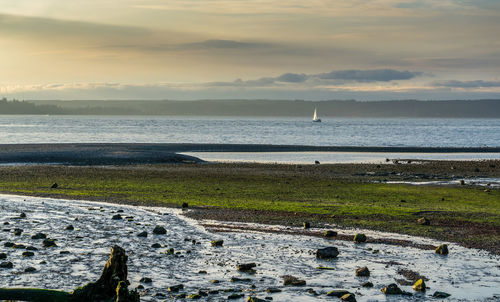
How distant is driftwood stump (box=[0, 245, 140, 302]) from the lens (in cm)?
1253

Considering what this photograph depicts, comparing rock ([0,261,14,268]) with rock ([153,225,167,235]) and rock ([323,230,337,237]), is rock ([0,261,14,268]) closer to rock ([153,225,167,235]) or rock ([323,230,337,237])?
rock ([153,225,167,235])

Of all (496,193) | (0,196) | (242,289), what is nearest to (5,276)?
(242,289)

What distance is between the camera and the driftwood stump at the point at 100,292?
12.5m

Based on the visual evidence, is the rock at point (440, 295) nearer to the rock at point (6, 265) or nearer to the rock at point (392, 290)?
the rock at point (392, 290)

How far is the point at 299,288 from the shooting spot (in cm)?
1753

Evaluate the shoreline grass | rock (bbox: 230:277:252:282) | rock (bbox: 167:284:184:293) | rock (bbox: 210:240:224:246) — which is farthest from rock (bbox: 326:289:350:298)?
the shoreline grass

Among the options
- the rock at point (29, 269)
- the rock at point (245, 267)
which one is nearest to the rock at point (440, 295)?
the rock at point (245, 267)

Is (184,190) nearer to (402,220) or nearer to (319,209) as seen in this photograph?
(319,209)

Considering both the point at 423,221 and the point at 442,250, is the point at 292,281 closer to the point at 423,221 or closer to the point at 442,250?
the point at 442,250

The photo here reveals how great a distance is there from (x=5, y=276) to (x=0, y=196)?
2291 cm

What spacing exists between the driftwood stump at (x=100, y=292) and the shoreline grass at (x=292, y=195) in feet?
51.4

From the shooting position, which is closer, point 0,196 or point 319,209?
point 319,209

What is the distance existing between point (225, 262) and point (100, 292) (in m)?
7.73

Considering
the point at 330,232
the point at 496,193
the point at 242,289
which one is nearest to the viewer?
the point at 242,289
